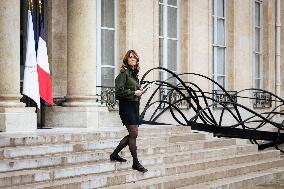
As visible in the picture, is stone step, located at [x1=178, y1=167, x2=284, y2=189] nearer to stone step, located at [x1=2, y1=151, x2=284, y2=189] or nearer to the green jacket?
stone step, located at [x1=2, y1=151, x2=284, y2=189]

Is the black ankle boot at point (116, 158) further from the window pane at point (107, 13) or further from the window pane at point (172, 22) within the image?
the window pane at point (172, 22)

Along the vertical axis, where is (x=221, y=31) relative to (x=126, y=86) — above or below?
above

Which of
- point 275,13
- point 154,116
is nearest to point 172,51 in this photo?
point 154,116

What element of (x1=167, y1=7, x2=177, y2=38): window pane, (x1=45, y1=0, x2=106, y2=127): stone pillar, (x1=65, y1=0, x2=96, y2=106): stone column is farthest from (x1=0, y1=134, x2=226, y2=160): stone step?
(x1=167, y1=7, x2=177, y2=38): window pane

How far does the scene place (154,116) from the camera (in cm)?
1407

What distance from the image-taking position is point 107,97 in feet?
42.4

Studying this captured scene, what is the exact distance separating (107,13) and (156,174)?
546cm

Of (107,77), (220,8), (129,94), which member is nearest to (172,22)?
(220,8)

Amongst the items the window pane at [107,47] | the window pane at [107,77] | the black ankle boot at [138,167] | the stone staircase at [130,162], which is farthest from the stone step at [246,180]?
the window pane at [107,47]

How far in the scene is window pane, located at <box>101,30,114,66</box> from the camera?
13.3 meters

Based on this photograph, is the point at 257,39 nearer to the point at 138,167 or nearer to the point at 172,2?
the point at 172,2

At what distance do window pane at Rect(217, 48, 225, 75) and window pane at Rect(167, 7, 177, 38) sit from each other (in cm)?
230

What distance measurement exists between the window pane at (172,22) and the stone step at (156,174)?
4.81 m

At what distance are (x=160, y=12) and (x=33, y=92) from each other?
5156mm
